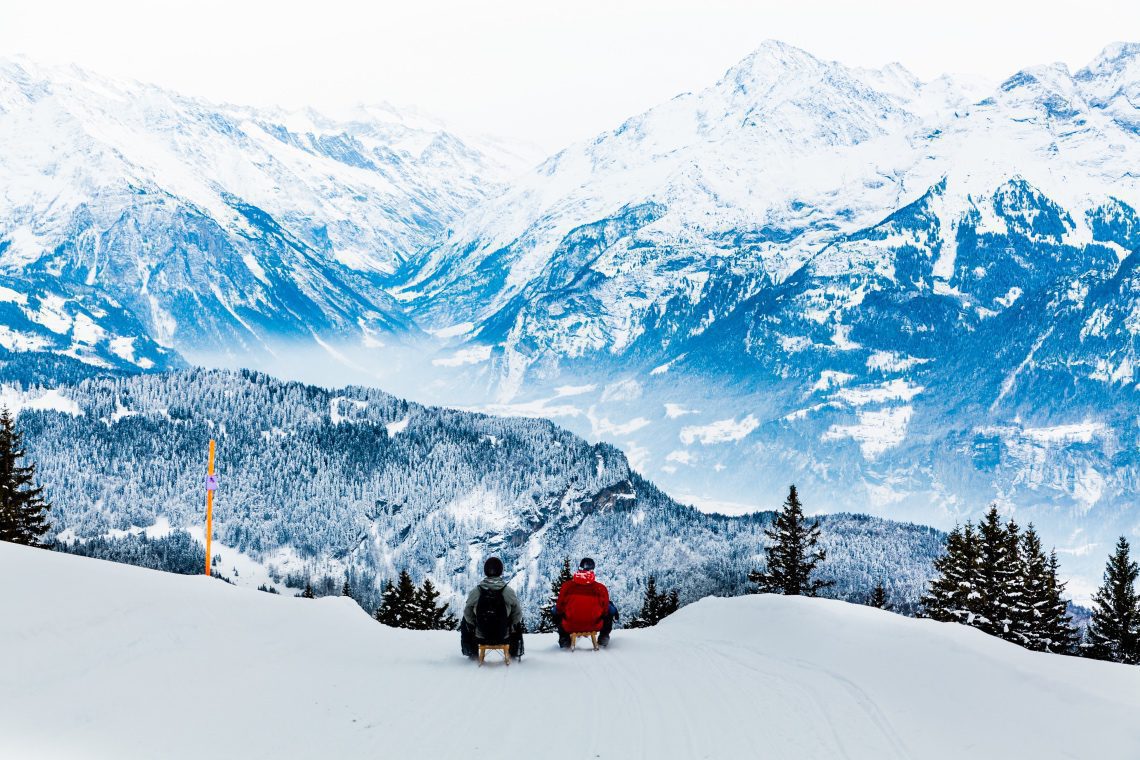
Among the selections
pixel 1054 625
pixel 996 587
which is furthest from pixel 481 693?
pixel 1054 625

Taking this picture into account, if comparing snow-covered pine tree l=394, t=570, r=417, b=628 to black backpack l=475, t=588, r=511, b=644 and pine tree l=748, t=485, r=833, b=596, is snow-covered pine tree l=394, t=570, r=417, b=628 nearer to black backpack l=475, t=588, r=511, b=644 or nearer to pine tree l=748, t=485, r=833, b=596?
pine tree l=748, t=485, r=833, b=596

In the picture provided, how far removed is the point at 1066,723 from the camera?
18.4 meters

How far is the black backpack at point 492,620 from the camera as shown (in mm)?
26359

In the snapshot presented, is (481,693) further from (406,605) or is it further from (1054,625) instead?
(406,605)

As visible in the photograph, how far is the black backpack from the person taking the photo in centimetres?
2636

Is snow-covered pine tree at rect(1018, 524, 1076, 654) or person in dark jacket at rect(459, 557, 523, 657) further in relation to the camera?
snow-covered pine tree at rect(1018, 524, 1076, 654)

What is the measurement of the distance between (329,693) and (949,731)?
10761 millimetres

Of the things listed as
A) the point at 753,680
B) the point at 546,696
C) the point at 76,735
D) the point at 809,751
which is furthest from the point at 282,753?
the point at 753,680

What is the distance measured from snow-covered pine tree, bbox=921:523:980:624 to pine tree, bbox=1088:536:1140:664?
1085 cm

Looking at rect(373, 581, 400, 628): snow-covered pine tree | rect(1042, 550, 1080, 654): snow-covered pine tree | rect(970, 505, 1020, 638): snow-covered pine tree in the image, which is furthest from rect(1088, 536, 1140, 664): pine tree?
rect(373, 581, 400, 628): snow-covered pine tree

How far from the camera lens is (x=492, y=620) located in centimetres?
2639

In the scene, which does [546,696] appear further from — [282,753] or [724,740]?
[282,753]

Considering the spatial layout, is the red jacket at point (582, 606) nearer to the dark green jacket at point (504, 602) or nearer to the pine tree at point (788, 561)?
the dark green jacket at point (504, 602)

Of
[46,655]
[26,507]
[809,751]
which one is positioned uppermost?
[26,507]
